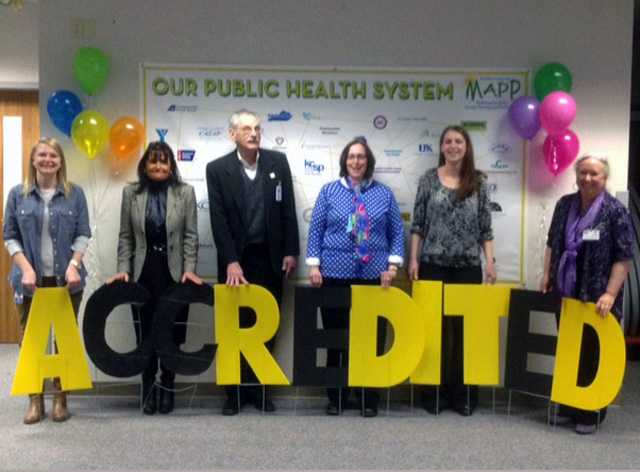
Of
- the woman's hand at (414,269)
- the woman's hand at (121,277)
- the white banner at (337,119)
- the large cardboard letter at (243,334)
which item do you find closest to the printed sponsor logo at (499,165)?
the white banner at (337,119)


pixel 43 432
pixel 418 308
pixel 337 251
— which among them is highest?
pixel 337 251

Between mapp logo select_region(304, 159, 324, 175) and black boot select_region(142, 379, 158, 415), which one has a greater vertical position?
mapp logo select_region(304, 159, 324, 175)

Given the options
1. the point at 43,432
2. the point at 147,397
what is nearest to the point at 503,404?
the point at 147,397

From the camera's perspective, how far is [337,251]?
11.3 feet

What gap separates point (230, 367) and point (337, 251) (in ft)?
2.75

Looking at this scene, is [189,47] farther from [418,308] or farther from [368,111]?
[418,308]

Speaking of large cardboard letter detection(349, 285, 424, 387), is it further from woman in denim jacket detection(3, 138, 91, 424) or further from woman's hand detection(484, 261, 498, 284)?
woman in denim jacket detection(3, 138, 91, 424)

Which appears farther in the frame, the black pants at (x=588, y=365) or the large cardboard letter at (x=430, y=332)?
the large cardboard letter at (x=430, y=332)

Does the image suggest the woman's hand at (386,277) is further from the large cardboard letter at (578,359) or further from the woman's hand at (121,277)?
the woman's hand at (121,277)

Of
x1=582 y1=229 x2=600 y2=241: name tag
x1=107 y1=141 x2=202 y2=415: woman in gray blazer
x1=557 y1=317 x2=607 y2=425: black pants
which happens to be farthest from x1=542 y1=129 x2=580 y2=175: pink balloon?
x1=107 y1=141 x2=202 y2=415: woman in gray blazer

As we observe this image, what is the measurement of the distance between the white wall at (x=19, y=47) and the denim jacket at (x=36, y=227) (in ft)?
4.44

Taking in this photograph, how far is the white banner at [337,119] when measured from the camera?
12.3 feet

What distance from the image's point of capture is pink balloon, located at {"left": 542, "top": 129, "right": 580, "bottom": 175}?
362 cm

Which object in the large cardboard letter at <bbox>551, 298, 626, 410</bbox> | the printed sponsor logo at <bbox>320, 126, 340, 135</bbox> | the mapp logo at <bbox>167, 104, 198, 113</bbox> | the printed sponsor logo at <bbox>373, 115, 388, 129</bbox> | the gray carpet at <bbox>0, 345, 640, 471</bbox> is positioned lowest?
the gray carpet at <bbox>0, 345, 640, 471</bbox>
